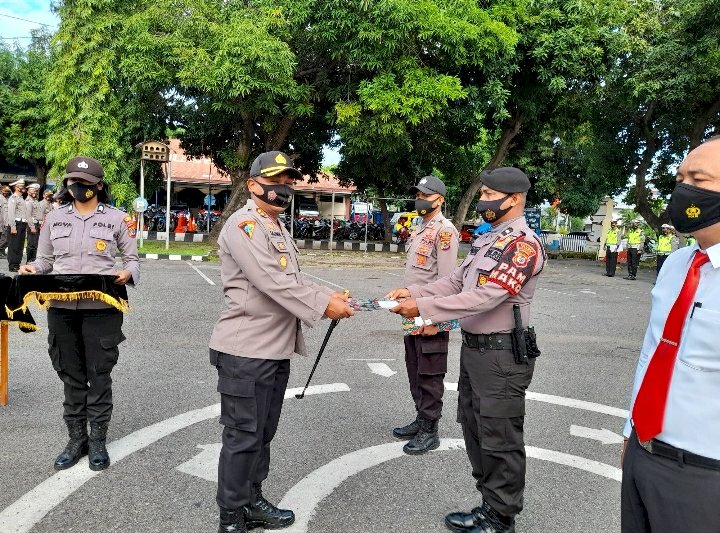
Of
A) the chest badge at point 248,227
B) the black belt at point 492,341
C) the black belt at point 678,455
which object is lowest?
the black belt at point 678,455

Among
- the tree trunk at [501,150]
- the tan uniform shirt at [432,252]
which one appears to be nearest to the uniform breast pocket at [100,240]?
the tan uniform shirt at [432,252]

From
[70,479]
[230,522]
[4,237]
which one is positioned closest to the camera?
[230,522]

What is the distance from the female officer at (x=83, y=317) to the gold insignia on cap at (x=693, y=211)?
10.6ft

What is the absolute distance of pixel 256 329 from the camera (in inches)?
118

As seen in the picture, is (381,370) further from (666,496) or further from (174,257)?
(174,257)

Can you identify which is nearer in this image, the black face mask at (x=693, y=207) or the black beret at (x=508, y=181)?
the black face mask at (x=693, y=207)

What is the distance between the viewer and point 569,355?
283 inches

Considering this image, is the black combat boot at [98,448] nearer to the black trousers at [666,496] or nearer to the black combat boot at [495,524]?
the black combat boot at [495,524]

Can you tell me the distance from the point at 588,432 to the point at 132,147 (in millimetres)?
18191

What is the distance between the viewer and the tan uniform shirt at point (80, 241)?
3.85 meters

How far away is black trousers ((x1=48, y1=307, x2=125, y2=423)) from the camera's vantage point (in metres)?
3.72

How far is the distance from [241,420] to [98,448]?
1.37 meters

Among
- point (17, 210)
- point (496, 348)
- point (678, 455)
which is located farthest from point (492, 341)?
point (17, 210)

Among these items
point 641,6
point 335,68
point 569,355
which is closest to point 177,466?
point 569,355
